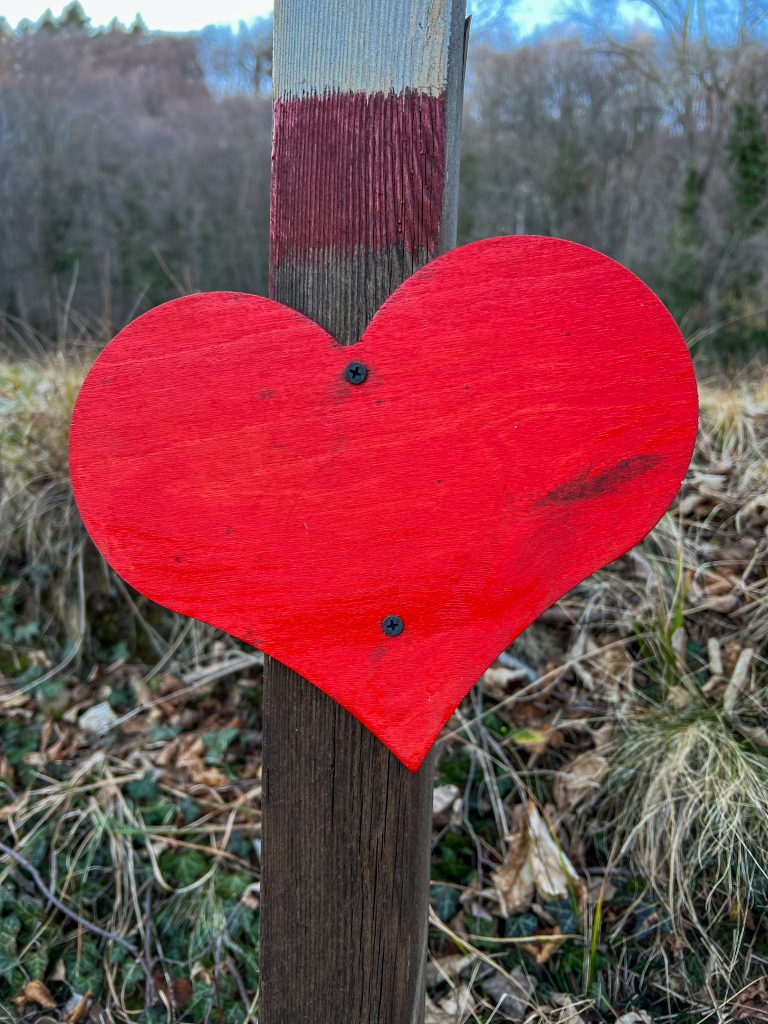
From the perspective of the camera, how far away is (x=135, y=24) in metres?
13.6

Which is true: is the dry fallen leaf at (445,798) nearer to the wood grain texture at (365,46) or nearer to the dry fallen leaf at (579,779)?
the dry fallen leaf at (579,779)

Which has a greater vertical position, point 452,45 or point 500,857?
point 452,45

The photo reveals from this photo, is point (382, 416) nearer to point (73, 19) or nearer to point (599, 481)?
point (599, 481)

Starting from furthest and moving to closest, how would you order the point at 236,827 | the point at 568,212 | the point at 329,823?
the point at 568,212, the point at 236,827, the point at 329,823

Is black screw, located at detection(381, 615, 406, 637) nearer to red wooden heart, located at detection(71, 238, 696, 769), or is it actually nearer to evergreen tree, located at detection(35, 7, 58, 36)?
red wooden heart, located at detection(71, 238, 696, 769)

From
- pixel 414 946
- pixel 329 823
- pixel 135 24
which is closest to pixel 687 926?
pixel 414 946

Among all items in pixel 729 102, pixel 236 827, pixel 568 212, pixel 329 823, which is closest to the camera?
pixel 329 823

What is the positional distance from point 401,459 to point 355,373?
0.13 metres

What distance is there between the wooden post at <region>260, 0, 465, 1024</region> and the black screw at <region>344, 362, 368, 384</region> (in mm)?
58

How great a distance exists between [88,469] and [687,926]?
1575 mm

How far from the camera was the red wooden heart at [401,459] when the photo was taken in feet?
2.97

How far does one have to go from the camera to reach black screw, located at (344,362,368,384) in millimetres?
932

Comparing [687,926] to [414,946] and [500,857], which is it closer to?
[500,857]

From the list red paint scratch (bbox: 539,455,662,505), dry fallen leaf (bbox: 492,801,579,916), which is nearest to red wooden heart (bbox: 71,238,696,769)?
red paint scratch (bbox: 539,455,662,505)
